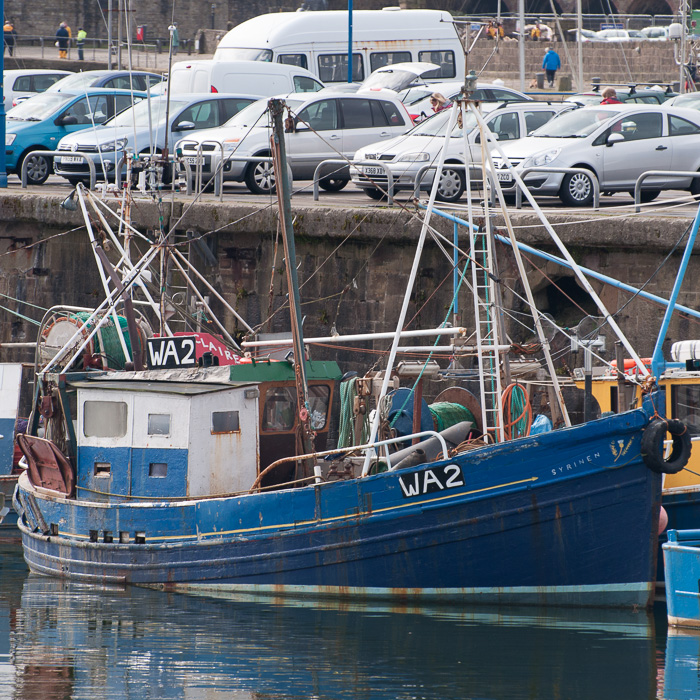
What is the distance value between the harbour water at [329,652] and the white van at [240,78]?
14234 mm

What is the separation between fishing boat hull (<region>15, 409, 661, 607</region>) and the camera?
1070cm

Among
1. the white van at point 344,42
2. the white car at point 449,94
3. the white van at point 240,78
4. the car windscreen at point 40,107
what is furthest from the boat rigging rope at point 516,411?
the white van at point 344,42

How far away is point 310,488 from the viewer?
11.2 metres

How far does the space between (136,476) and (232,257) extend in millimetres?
4877

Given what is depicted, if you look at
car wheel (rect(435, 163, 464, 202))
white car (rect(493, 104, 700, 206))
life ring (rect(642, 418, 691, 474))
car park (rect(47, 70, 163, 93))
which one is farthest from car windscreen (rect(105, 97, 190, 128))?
life ring (rect(642, 418, 691, 474))

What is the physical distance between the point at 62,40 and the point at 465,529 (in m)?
34.6

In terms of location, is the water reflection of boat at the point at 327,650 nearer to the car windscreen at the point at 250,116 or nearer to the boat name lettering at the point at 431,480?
the boat name lettering at the point at 431,480

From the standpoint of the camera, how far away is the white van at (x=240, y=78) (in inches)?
949

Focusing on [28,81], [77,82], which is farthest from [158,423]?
[28,81]

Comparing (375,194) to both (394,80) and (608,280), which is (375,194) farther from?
(394,80)

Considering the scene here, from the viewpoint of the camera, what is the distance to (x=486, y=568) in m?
11.1

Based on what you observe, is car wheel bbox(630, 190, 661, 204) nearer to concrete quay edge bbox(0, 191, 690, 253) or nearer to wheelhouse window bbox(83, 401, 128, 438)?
concrete quay edge bbox(0, 191, 690, 253)

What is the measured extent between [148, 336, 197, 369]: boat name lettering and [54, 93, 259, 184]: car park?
6331 mm

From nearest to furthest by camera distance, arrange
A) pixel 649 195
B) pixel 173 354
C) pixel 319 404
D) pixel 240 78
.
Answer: pixel 173 354
pixel 319 404
pixel 649 195
pixel 240 78
